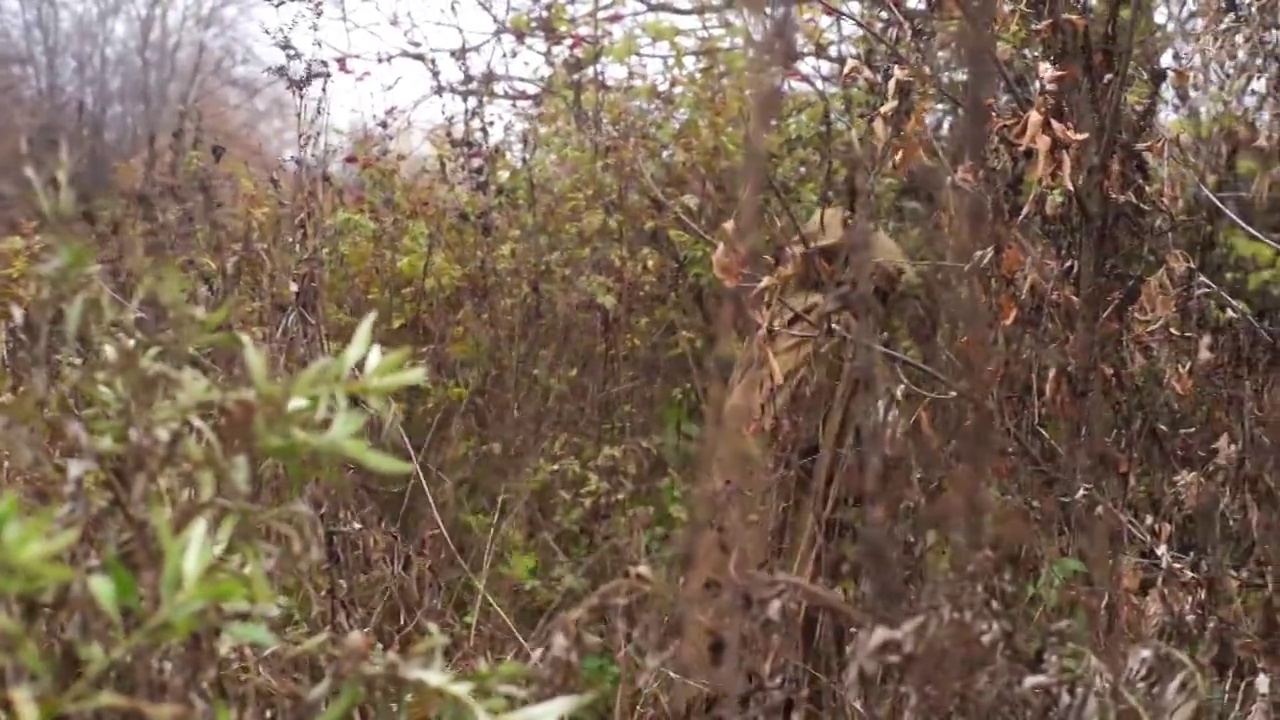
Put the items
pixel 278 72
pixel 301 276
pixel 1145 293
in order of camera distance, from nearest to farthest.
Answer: pixel 1145 293
pixel 301 276
pixel 278 72

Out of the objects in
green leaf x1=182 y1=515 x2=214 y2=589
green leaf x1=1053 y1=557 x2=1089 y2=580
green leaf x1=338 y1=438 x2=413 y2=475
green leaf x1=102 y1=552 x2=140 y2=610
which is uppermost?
green leaf x1=338 y1=438 x2=413 y2=475

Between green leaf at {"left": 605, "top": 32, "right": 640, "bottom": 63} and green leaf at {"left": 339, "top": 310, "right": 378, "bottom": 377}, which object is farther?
green leaf at {"left": 605, "top": 32, "right": 640, "bottom": 63}

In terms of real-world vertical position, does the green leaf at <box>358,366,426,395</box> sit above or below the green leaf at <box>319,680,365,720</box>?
above

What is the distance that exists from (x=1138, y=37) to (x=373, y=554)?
2.04 metres

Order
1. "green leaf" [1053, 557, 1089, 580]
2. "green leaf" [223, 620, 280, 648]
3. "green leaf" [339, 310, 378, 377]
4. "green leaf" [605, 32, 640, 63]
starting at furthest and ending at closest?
"green leaf" [605, 32, 640, 63], "green leaf" [1053, 557, 1089, 580], "green leaf" [339, 310, 378, 377], "green leaf" [223, 620, 280, 648]

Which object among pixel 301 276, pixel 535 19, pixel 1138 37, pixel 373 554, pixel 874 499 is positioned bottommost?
pixel 373 554

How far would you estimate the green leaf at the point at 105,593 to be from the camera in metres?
1.00

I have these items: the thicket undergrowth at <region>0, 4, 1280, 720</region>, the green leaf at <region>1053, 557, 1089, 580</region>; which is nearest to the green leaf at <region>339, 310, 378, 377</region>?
the thicket undergrowth at <region>0, 4, 1280, 720</region>

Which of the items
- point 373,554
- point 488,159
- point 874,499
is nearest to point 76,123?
point 373,554

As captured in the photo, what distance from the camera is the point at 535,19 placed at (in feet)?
15.3

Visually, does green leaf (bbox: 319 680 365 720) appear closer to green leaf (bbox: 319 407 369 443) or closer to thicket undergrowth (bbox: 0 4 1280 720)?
thicket undergrowth (bbox: 0 4 1280 720)

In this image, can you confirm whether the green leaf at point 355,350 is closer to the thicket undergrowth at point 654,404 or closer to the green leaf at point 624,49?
the thicket undergrowth at point 654,404

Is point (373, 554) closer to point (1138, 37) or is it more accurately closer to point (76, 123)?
point (76, 123)

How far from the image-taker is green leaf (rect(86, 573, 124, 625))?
100 centimetres
